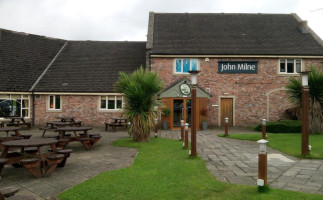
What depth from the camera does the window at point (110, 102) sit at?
19234 millimetres

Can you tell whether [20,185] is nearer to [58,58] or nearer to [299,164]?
[299,164]

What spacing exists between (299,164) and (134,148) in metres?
5.70

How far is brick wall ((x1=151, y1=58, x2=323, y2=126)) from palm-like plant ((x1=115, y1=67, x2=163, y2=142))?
7088 millimetres

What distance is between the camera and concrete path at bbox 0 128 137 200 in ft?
18.2

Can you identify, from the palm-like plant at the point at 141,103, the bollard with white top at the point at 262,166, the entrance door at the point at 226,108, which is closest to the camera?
the bollard with white top at the point at 262,166

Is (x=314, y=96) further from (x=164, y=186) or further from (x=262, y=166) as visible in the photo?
(x=164, y=186)

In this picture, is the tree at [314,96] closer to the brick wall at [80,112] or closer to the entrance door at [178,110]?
the entrance door at [178,110]

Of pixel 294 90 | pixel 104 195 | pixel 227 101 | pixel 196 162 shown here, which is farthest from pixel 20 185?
pixel 227 101

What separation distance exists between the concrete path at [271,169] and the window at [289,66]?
11.1m

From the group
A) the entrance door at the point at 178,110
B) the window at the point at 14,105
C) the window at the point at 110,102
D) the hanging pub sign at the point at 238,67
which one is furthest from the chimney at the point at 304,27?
the window at the point at 14,105

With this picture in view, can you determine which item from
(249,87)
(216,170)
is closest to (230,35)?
(249,87)

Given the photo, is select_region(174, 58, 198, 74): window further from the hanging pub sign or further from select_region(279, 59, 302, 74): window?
select_region(279, 59, 302, 74): window

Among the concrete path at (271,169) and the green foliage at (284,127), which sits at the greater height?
the green foliage at (284,127)

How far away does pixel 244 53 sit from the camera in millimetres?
18672
